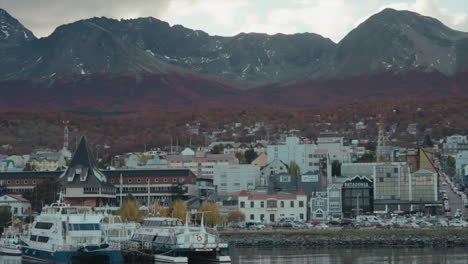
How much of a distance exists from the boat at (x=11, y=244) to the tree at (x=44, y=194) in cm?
2700

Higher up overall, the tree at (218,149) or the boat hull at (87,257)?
the tree at (218,149)

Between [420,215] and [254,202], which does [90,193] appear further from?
[420,215]

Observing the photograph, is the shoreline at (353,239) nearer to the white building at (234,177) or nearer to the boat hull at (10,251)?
the boat hull at (10,251)

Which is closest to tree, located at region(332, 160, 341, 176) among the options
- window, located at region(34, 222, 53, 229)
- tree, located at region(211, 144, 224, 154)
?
tree, located at region(211, 144, 224, 154)

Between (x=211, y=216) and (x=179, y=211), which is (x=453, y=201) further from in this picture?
(x=179, y=211)

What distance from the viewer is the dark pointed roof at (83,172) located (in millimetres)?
115500

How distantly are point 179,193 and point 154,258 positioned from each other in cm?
5165

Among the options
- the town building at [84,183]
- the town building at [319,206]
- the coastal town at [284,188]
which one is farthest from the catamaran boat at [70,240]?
the town building at [84,183]

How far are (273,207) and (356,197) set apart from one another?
9.51 metres

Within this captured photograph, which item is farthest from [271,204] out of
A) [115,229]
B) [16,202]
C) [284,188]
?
[115,229]

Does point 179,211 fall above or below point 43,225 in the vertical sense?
above

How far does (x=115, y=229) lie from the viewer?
71938 mm

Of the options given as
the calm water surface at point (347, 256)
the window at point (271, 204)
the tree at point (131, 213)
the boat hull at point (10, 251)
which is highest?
the window at point (271, 204)

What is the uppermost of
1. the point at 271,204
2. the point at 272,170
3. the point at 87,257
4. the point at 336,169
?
the point at 336,169
